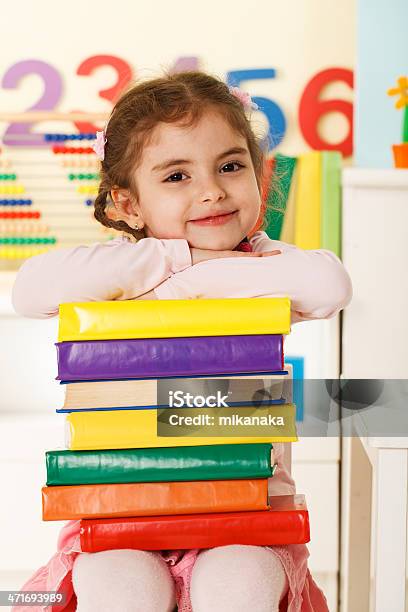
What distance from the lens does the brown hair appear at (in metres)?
1.00

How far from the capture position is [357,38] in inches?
88.2

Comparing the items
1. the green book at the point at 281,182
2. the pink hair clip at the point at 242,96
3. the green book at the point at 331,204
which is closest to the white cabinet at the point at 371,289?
the green book at the point at 331,204

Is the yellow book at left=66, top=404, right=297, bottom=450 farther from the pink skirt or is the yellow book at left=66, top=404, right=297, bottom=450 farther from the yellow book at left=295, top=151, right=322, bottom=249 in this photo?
the yellow book at left=295, top=151, right=322, bottom=249

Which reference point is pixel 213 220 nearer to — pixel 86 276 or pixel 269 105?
pixel 86 276

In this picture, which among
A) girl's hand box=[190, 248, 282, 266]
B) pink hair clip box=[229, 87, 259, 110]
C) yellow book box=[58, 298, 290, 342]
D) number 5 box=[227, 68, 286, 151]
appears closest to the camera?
yellow book box=[58, 298, 290, 342]

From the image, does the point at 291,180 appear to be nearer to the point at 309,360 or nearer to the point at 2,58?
the point at 309,360

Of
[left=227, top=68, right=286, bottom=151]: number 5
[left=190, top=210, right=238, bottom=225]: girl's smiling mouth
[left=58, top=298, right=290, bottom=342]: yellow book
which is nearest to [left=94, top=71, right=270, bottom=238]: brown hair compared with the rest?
[left=190, top=210, right=238, bottom=225]: girl's smiling mouth

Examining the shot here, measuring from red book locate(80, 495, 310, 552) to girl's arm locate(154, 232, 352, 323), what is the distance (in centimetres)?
23

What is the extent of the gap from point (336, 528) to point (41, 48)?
1617 mm

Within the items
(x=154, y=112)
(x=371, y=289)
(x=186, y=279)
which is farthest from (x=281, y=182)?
(x=186, y=279)

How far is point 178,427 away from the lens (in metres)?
0.82

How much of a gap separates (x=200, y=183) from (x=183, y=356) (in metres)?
0.26

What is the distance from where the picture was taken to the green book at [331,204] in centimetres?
188

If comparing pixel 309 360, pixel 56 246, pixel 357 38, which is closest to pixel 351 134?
pixel 357 38
